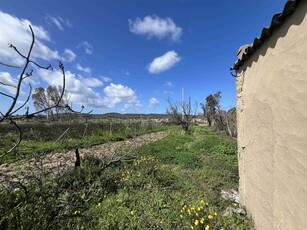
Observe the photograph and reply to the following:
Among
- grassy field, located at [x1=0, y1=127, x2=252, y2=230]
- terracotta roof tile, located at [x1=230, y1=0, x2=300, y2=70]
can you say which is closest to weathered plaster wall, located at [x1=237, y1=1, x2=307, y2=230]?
terracotta roof tile, located at [x1=230, y1=0, x2=300, y2=70]

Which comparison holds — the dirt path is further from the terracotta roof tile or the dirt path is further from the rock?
the terracotta roof tile

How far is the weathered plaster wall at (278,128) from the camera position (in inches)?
80.5

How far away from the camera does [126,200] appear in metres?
4.36

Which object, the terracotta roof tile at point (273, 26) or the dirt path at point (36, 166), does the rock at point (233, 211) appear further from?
the terracotta roof tile at point (273, 26)

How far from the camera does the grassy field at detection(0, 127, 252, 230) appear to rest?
2475mm

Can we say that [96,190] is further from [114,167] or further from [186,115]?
[186,115]

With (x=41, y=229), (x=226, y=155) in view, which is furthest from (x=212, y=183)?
(x=41, y=229)

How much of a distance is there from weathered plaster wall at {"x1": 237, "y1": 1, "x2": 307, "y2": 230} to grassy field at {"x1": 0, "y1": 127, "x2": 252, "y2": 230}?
0.90 metres

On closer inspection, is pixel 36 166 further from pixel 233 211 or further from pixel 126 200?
pixel 233 211

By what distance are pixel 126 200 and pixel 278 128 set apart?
325 cm

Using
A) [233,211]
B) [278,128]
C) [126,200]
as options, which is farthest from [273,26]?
[126,200]

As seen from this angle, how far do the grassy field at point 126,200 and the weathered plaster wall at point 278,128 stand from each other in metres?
0.90

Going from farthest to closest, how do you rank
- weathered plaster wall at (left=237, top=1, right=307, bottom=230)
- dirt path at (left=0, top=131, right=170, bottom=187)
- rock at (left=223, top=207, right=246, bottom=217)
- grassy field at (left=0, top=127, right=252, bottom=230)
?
rock at (left=223, top=207, right=246, bottom=217), dirt path at (left=0, top=131, right=170, bottom=187), grassy field at (left=0, top=127, right=252, bottom=230), weathered plaster wall at (left=237, top=1, right=307, bottom=230)

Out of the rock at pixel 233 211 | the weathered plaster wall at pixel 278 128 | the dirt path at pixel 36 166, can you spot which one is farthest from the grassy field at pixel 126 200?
the weathered plaster wall at pixel 278 128
